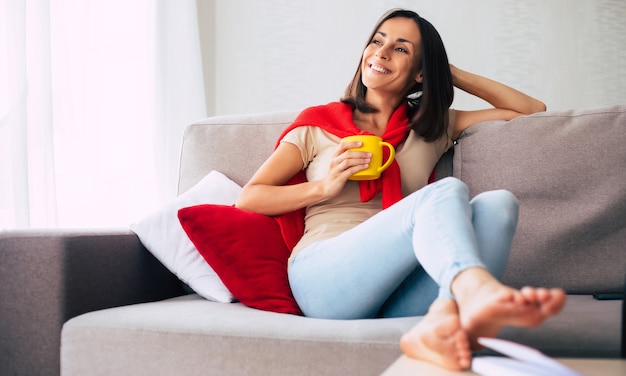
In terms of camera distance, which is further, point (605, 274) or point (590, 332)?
point (605, 274)

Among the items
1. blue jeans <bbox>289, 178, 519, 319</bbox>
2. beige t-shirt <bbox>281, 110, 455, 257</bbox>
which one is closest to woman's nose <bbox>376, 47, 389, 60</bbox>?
beige t-shirt <bbox>281, 110, 455, 257</bbox>

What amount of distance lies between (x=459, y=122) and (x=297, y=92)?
156cm

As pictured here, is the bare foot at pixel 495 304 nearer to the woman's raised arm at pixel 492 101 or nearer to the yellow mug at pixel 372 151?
the yellow mug at pixel 372 151

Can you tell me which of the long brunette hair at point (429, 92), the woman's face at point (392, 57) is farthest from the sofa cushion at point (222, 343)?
the woman's face at point (392, 57)

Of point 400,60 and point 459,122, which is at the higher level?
point 400,60

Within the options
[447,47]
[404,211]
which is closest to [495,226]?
[404,211]

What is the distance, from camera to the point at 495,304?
0.90 metres

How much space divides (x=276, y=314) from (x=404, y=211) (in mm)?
395

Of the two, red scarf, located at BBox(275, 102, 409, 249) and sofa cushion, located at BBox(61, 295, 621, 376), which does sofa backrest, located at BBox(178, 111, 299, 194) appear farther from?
sofa cushion, located at BBox(61, 295, 621, 376)

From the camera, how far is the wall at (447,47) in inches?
123

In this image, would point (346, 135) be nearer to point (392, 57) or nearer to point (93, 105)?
point (392, 57)

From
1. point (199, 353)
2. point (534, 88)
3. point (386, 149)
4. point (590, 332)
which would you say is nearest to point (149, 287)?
point (199, 353)

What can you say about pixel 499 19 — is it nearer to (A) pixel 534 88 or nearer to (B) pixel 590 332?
(A) pixel 534 88

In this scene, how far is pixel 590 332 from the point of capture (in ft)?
4.00
